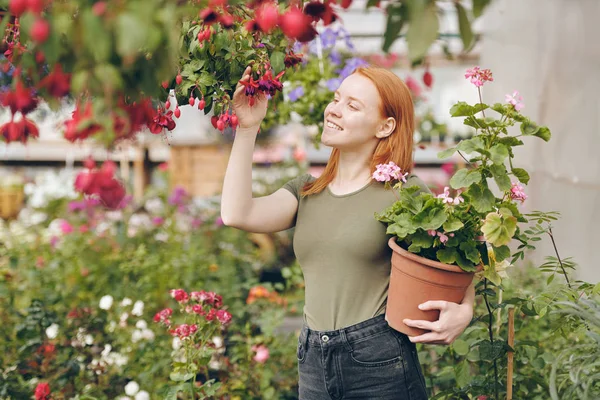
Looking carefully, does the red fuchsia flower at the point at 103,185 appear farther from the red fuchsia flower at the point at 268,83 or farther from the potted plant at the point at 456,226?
the potted plant at the point at 456,226

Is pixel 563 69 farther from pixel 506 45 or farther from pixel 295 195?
pixel 295 195

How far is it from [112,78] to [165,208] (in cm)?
386

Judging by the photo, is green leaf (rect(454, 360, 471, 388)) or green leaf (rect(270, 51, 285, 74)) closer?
green leaf (rect(270, 51, 285, 74))

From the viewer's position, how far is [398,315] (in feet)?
4.90

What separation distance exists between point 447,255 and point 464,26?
0.71 metres

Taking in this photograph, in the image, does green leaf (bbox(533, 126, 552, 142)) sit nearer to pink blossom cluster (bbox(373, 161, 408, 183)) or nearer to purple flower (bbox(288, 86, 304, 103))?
pink blossom cluster (bbox(373, 161, 408, 183))

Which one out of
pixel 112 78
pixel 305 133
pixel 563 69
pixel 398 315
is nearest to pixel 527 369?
pixel 398 315

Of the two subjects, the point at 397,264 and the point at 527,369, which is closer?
the point at 397,264

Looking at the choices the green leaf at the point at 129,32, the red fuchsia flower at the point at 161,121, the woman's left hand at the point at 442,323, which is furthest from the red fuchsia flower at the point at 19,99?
the woman's left hand at the point at 442,323

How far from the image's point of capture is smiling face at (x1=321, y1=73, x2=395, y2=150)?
5.27 feet

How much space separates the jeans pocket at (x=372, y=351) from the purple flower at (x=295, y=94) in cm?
129

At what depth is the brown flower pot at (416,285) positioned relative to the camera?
4.75 ft

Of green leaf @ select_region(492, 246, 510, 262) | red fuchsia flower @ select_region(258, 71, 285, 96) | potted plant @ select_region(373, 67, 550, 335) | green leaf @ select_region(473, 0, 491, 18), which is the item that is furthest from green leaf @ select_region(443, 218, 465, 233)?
green leaf @ select_region(473, 0, 491, 18)

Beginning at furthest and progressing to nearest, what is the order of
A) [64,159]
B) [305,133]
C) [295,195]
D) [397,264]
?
[64,159], [305,133], [295,195], [397,264]
